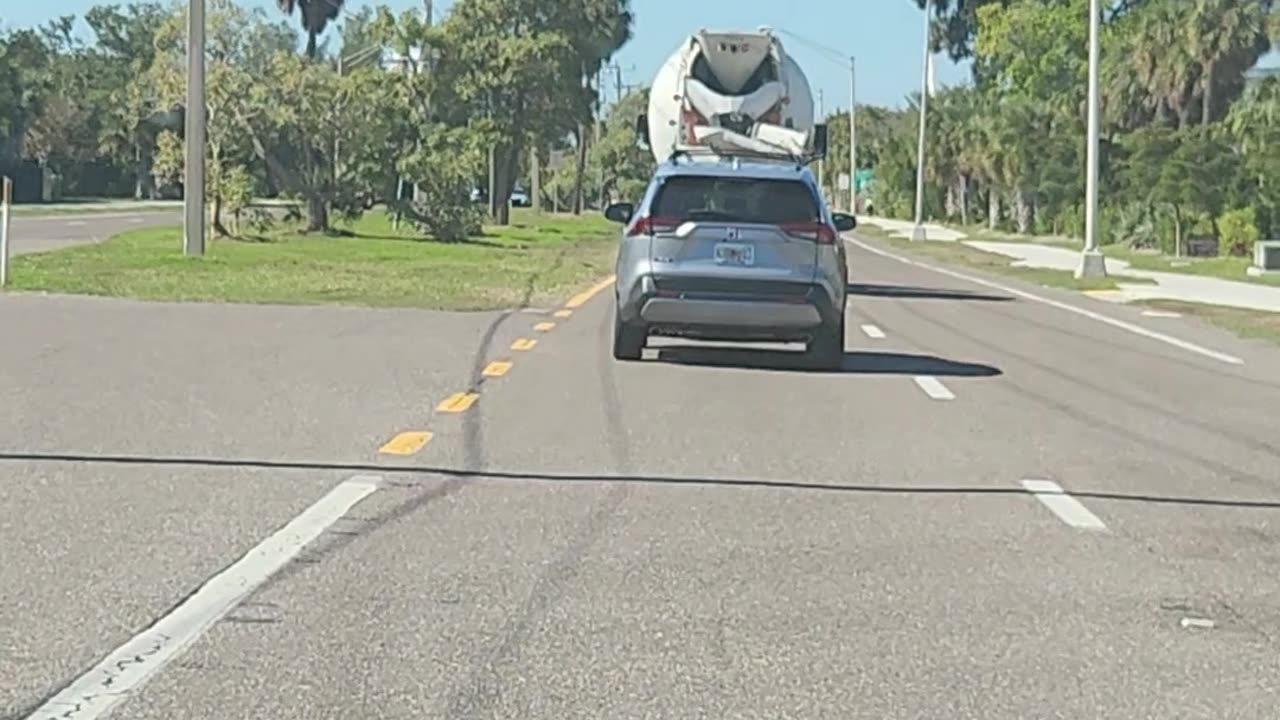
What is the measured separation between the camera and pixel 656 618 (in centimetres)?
762

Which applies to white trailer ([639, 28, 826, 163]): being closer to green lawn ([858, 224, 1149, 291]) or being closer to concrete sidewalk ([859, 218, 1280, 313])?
concrete sidewalk ([859, 218, 1280, 313])

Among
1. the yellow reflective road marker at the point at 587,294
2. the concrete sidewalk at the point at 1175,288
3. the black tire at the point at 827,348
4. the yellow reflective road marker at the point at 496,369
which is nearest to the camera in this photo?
the yellow reflective road marker at the point at 496,369

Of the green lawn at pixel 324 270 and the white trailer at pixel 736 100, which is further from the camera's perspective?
the white trailer at pixel 736 100

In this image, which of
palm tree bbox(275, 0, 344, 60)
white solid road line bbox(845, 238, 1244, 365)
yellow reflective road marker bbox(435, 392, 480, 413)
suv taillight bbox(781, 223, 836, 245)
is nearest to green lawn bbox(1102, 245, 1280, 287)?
white solid road line bbox(845, 238, 1244, 365)

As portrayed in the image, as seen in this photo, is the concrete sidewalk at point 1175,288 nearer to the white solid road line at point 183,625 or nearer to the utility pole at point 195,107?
the utility pole at point 195,107

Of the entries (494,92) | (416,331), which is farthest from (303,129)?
(416,331)

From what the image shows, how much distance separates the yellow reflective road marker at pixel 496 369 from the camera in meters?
16.5

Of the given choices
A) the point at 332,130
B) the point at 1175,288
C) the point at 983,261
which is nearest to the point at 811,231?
the point at 1175,288

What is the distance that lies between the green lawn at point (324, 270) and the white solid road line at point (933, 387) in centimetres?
→ 891

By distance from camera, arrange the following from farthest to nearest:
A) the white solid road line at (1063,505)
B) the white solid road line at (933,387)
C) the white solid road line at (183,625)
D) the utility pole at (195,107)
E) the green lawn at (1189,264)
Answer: the green lawn at (1189,264) → the utility pole at (195,107) → the white solid road line at (933,387) → the white solid road line at (1063,505) → the white solid road line at (183,625)

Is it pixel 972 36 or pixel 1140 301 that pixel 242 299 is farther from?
pixel 972 36

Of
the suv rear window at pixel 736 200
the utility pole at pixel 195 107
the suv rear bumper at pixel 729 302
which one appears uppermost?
the utility pole at pixel 195 107

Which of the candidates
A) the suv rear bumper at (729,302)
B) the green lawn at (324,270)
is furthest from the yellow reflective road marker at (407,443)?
the green lawn at (324,270)

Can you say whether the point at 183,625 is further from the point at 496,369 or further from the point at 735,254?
the point at 735,254
